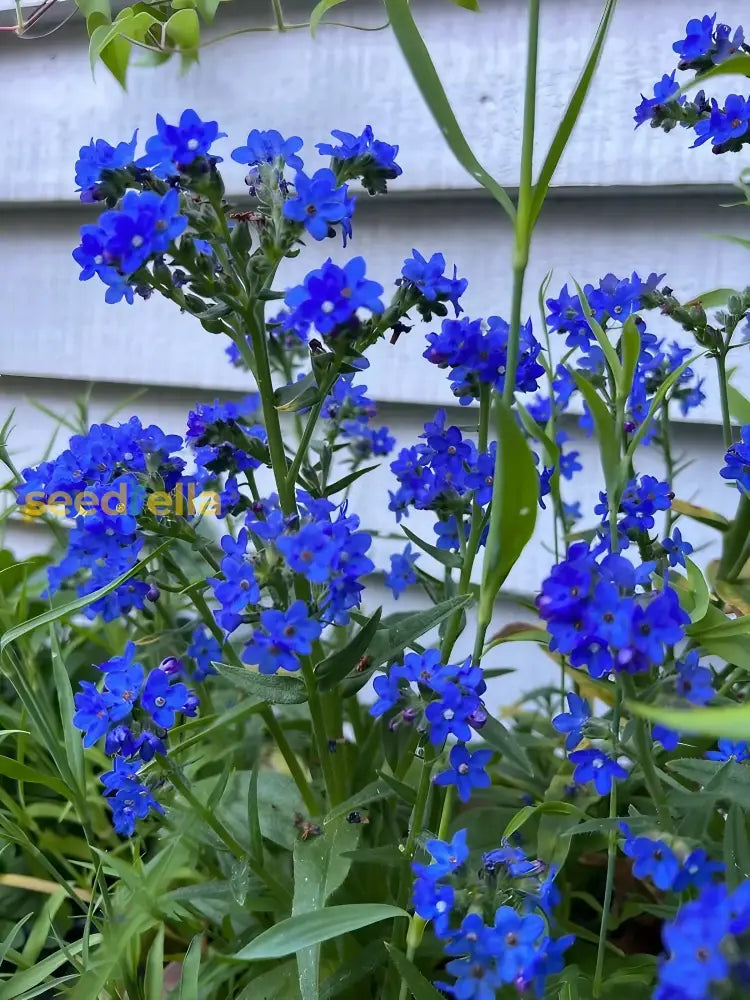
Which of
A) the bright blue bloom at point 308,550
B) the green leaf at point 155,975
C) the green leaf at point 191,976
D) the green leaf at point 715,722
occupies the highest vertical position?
the bright blue bloom at point 308,550

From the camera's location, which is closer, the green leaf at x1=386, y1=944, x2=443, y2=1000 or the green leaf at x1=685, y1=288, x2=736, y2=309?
the green leaf at x1=386, y1=944, x2=443, y2=1000

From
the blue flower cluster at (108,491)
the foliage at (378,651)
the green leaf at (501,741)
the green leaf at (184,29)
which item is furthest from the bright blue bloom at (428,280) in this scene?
the green leaf at (184,29)

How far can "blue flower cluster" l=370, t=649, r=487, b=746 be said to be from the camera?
49 cm

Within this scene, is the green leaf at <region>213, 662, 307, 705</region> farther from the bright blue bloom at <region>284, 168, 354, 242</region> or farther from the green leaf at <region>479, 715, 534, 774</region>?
the bright blue bloom at <region>284, 168, 354, 242</region>

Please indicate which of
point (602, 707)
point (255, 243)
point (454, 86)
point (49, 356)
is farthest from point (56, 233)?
point (602, 707)

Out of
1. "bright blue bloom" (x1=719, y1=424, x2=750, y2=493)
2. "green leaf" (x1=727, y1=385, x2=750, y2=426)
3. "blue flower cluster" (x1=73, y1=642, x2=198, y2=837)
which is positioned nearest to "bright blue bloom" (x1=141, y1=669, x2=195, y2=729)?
"blue flower cluster" (x1=73, y1=642, x2=198, y2=837)

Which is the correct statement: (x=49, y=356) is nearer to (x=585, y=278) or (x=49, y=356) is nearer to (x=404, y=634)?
(x=585, y=278)

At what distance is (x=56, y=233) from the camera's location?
Answer: 1.22m

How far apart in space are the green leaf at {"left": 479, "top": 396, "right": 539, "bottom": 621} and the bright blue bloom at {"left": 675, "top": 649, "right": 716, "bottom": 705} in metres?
0.12

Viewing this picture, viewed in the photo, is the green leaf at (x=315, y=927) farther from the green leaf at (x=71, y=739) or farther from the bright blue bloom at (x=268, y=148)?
the bright blue bloom at (x=268, y=148)

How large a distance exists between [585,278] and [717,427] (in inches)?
10.2

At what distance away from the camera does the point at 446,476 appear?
22.9 inches

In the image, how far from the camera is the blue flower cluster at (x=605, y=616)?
1.24ft

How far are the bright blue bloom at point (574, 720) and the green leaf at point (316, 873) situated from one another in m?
0.18
